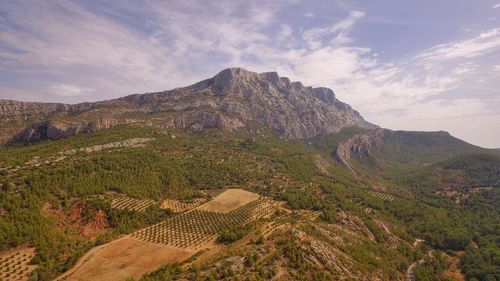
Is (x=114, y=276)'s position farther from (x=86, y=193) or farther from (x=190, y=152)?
(x=190, y=152)

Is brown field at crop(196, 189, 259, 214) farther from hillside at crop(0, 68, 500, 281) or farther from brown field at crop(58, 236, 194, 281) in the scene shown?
brown field at crop(58, 236, 194, 281)

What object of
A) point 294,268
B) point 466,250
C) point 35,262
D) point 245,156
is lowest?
point 466,250

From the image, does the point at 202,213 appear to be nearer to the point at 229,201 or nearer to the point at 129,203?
the point at 229,201

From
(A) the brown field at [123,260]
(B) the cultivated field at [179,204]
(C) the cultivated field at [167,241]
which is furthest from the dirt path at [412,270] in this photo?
(B) the cultivated field at [179,204]

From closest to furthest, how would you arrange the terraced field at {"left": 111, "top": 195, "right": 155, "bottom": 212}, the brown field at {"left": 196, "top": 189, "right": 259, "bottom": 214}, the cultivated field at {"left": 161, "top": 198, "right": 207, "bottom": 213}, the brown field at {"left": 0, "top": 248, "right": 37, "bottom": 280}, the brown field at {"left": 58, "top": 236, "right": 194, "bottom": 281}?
the brown field at {"left": 0, "top": 248, "right": 37, "bottom": 280}, the brown field at {"left": 58, "top": 236, "right": 194, "bottom": 281}, the terraced field at {"left": 111, "top": 195, "right": 155, "bottom": 212}, the cultivated field at {"left": 161, "top": 198, "right": 207, "bottom": 213}, the brown field at {"left": 196, "top": 189, "right": 259, "bottom": 214}

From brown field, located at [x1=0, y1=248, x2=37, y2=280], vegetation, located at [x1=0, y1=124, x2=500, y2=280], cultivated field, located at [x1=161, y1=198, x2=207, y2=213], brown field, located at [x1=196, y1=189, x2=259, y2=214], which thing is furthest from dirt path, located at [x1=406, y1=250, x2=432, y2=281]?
brown field, located at [x1=0, y1=248, x2=37, y2=280]

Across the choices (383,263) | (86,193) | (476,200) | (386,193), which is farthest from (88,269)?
(476,200)

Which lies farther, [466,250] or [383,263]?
[466,250]

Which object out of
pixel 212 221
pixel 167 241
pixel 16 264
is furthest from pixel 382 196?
pixel 16 264
